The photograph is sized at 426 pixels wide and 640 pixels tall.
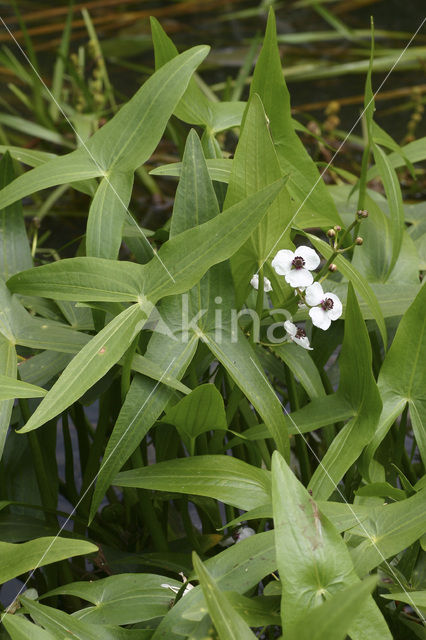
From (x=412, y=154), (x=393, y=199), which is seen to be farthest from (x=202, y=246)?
(x=412, y=154)

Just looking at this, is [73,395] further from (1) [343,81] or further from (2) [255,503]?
(1) [343,81]

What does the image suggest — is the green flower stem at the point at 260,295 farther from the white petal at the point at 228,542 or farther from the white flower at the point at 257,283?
the white petal at the point at 228,542

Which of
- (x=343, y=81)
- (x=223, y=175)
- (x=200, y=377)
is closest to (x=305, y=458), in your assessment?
(x=200, y=377)

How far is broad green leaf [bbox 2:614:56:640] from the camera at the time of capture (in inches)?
17.8

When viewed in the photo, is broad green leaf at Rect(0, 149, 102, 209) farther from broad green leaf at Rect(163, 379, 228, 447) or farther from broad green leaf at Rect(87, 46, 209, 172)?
broad green leaf at Rect(163, 379, 228, 447)

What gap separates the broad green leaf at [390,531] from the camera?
508mm

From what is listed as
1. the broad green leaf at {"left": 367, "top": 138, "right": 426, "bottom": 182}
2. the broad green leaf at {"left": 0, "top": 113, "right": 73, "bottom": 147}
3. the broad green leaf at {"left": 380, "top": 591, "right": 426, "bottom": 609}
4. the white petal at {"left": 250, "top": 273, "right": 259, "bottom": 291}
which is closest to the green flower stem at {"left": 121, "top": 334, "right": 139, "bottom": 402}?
the white petal at {"left": 250, "top": 273, "right": 259, "bottom": 291}

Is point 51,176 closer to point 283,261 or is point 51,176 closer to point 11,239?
A: point 11,239

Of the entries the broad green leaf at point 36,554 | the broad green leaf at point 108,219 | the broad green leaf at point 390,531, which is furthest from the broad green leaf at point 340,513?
the broad green leaf at point 108,219

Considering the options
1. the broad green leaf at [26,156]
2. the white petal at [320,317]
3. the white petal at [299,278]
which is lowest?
the white petal at [320,317]

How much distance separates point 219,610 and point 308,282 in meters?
0.24

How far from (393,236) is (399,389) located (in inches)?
6.8

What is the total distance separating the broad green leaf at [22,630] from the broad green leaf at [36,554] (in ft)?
0.13

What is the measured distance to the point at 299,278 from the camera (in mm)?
574
